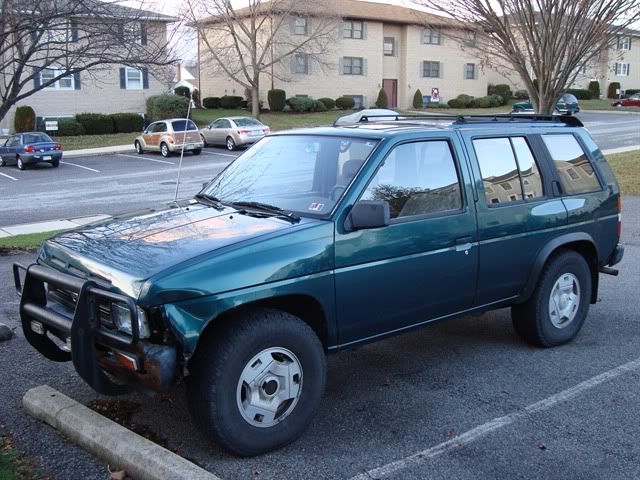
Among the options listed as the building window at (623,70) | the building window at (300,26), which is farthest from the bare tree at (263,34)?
the building window at (623,70)

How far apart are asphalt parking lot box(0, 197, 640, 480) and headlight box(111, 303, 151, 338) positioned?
0.79 meters

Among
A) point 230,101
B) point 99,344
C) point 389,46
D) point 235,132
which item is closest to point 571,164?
point 99,344

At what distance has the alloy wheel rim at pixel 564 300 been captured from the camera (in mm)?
5992

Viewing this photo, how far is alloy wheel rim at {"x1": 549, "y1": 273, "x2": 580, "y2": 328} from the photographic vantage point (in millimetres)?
5992

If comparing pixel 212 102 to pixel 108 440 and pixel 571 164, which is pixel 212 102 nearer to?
pixel 571 164

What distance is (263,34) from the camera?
4594 centimetres

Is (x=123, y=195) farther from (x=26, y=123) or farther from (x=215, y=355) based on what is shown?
(x=26, y=123)

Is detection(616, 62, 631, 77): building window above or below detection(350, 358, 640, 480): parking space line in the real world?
above

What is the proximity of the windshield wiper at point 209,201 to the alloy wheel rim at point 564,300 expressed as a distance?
9.29 feet

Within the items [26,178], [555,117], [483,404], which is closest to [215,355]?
[483,404]

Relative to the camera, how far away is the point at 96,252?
4254mm

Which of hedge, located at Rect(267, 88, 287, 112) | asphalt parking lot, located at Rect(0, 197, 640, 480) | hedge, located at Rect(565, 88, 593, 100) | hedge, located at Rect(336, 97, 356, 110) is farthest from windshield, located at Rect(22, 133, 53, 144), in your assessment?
hedge, located at Rect(565, 88, 593, 100)

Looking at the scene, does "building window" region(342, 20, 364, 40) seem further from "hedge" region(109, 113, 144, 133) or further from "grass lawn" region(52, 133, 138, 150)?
"grass lawn" region(52, 133, 138, 150)

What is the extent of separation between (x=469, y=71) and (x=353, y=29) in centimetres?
1239
